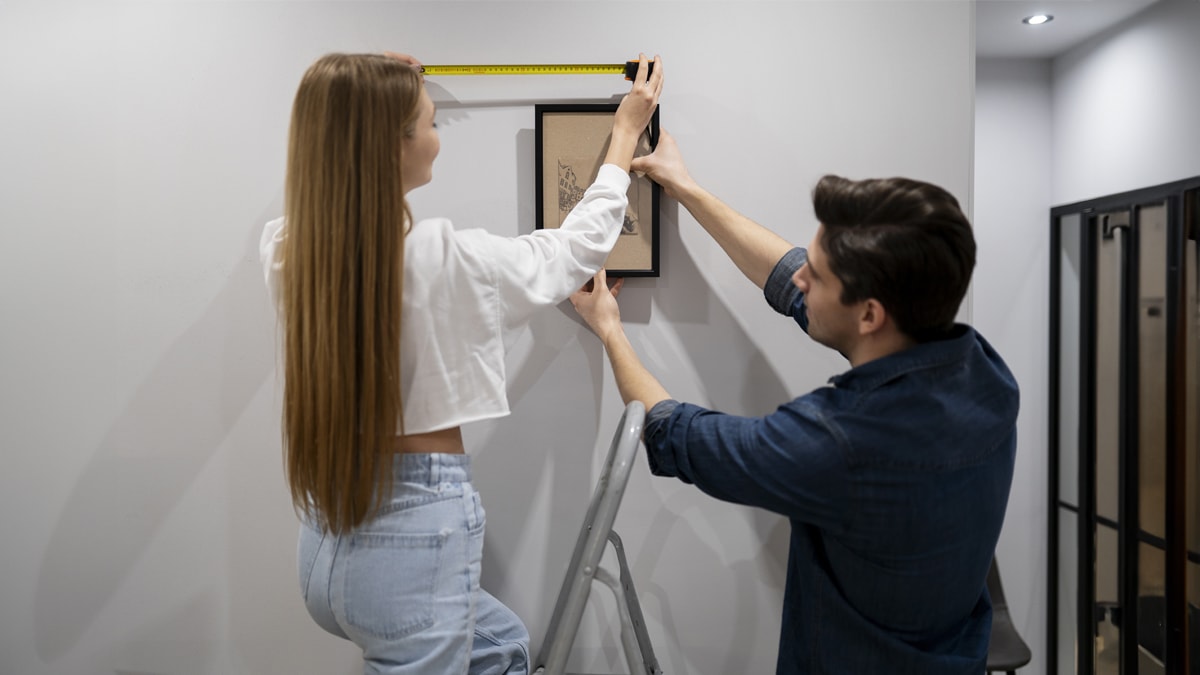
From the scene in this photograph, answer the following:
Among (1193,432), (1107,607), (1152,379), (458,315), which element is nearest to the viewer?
(458,315)

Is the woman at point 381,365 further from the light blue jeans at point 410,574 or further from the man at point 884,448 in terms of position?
the man at point 884,448

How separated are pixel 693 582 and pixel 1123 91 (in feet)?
7.43

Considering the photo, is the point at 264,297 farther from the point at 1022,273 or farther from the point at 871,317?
the point at 1022,273

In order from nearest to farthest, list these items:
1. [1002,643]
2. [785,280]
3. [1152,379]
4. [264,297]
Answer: [785,280]
[264,297]
[1002,643]
[1152,379]

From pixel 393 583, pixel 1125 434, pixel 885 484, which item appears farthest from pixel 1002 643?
pixel 393 583

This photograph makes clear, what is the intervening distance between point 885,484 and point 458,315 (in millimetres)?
718

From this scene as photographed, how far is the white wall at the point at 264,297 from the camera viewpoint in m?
1.62

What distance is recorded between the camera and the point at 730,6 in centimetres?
161

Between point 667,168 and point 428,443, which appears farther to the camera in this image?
point 667,168

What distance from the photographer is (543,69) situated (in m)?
1.61

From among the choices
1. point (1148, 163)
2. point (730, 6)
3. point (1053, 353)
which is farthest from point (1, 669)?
point (1148, 163)

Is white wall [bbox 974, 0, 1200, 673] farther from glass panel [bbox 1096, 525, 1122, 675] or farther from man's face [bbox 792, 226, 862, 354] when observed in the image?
man's face [bbox 792, 226, 862, 354]

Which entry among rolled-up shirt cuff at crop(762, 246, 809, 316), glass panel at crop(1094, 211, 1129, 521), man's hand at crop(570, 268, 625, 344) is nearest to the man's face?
rolled-up shirt cuff at crop(762, 246, 809, 316)

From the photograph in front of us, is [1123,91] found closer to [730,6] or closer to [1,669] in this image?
[730,6]
